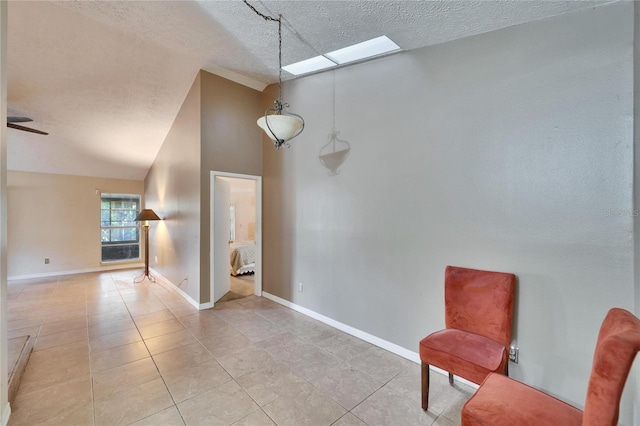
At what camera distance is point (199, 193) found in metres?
4.05

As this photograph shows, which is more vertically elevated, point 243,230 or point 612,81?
point 612,81

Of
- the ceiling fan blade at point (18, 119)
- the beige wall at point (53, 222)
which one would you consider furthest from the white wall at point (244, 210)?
the ceiling fan blade at point (18, 119)

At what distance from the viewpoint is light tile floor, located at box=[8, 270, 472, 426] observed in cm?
193

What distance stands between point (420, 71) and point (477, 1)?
0.73 meters

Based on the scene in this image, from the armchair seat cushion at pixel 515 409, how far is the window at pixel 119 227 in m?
8.48

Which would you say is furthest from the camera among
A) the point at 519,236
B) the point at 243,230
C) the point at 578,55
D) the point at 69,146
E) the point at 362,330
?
the point at 243,230

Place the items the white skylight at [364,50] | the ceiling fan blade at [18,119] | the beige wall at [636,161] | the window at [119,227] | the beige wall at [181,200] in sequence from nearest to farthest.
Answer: the beige wall at [636,161] < the white skylight at [364,50] < the ceiling fan blade at [18,119] < the beige wall at [181,200] < the window at [119,227]

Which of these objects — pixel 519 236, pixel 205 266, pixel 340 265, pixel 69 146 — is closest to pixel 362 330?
pixel 340 265

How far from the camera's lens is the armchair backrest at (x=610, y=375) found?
971 mm

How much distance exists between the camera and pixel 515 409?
1.30m

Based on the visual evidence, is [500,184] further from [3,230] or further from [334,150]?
[3,230]

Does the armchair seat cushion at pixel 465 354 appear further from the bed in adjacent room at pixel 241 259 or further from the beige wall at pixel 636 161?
the bed in adjacent room at pixel 241 259

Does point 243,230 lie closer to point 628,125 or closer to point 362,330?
point 362,330

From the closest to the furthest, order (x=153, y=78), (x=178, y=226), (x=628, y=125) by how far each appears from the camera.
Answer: (x=628, y=125)
(x=153, y=78)
(x=178, y=226)
